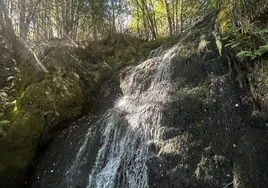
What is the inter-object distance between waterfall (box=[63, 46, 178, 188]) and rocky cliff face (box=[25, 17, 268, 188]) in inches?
0.7

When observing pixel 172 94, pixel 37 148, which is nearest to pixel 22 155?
pixel 37 148

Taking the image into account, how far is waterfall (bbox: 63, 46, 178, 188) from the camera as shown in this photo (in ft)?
15.3

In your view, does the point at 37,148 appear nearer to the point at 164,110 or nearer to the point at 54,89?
the point at 54,89

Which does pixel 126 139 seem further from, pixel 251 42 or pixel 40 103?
pixel 251 42

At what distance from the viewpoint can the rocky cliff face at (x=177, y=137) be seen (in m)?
4.11

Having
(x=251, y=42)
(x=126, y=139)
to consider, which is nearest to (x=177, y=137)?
(x=126, y=139)

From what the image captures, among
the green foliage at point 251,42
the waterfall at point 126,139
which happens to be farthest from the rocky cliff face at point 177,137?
the green foliage at point 251,42

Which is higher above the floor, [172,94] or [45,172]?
[172,94]

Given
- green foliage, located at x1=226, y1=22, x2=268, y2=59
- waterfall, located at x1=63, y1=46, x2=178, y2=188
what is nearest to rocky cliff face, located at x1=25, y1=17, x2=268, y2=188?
waterfall, located at x1=63, y1=46, x2=178, y2=188

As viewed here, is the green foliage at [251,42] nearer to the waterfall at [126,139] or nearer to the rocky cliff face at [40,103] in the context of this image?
the waterfall at [126,139]

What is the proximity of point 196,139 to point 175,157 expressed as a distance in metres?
0.47

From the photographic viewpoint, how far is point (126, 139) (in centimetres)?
515

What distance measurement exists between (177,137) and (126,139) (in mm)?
1042

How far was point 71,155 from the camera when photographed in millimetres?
5473
